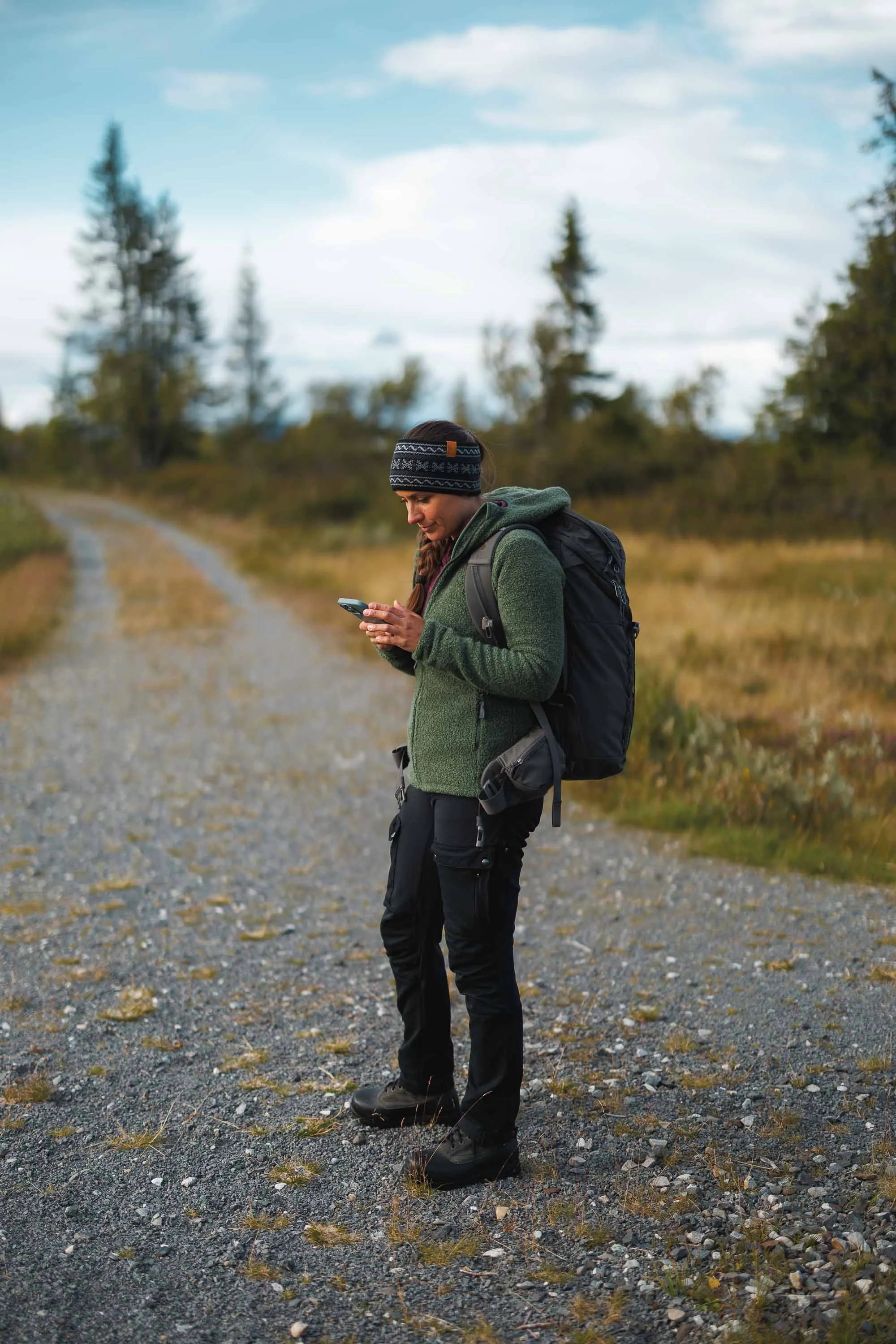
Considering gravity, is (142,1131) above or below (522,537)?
below

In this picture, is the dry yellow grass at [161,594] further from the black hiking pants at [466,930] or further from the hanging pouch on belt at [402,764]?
the black hiking pants at [466,930]

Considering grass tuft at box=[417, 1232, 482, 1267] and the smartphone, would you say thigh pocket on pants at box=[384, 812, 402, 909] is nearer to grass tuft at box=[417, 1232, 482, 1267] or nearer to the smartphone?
the smartphone

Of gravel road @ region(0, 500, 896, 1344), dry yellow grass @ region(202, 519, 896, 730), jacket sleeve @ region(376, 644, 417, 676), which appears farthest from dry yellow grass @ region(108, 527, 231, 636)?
jacket sleeve @ region(376, 644, 417, 676)

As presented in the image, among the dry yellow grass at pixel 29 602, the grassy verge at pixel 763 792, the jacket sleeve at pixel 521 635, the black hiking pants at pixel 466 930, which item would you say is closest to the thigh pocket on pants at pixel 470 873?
the black hiking pants at pixel 466 930

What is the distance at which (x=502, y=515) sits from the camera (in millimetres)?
2793

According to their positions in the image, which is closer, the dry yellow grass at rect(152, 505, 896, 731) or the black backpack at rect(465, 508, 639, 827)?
the black backpack at rect(465, 508, 639, 827)

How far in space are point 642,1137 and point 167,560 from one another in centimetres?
2215

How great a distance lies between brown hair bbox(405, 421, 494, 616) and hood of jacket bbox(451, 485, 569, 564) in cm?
14

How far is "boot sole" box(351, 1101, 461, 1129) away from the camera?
335cm

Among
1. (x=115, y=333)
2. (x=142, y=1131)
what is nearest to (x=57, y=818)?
(x=142, y=1131)

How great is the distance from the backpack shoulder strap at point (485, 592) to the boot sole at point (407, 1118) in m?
1.53

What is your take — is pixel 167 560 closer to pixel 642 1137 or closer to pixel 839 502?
pixel 839 502

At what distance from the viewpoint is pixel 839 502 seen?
24000 millimetres

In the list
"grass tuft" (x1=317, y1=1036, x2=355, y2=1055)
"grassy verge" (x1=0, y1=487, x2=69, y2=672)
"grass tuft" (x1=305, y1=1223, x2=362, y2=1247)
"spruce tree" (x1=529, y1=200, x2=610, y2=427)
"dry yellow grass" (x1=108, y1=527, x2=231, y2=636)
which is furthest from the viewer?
"spruce tree" (x1=529, y1=200, x2=610, y2=427)
